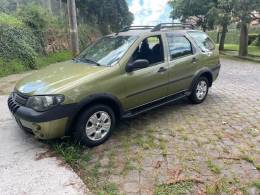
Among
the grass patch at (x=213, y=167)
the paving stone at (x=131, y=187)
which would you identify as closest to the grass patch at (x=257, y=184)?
the grass patch at (x=213, y=167)

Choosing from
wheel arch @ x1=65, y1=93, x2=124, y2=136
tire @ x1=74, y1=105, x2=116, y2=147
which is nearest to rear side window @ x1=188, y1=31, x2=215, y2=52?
wheel arch @ x1=65, y1=93, x2=124, y2=136

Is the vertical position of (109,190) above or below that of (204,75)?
below

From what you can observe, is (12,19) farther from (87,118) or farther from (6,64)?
(87,118)

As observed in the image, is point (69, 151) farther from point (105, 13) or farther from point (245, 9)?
point (105, 13)

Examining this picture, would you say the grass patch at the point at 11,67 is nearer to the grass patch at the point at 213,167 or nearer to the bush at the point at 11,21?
the bush at the point at 11,21

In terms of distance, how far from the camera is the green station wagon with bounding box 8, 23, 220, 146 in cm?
416

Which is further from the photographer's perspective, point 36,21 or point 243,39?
point 243,39

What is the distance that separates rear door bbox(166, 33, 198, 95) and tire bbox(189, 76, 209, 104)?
0.33 m

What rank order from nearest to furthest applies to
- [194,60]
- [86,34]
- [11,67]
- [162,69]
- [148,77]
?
[148,77], [162,69], [194,60], [11,67], [86,34]

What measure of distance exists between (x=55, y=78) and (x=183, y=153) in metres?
2.25

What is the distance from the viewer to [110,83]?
459 centimetres

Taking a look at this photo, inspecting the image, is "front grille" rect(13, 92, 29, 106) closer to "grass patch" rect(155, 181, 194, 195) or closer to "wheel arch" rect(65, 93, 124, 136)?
"wheel arch" rect(65, 93, 124, 136)

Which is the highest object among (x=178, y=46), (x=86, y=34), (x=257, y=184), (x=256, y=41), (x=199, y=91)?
(x=178, y=46)

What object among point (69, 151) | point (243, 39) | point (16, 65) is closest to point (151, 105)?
point (69, 151)
